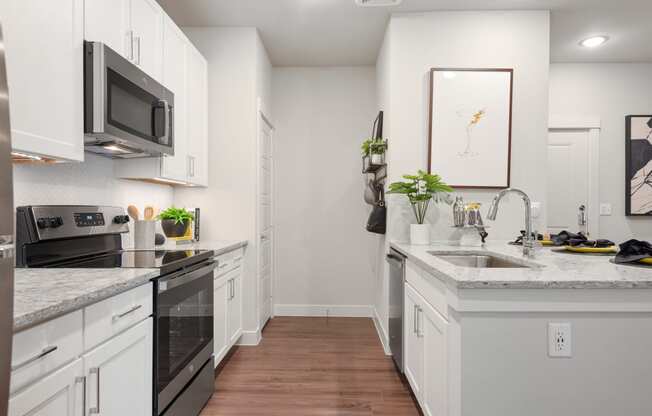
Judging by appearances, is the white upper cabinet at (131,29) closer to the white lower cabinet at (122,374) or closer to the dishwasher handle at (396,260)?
the white lower cabinet at (122,374)

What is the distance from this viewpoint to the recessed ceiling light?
3334 millimetres

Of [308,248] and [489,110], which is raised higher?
[489,110]

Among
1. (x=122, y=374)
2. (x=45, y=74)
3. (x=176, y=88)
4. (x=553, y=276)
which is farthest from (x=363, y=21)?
(x=122, y=374)

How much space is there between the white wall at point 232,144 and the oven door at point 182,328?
911mm

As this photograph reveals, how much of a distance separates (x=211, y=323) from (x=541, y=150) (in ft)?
8.80

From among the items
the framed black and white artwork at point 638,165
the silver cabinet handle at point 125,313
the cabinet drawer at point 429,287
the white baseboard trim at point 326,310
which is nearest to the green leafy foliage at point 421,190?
the cabinet drawer at point 429,287

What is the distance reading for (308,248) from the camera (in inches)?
164

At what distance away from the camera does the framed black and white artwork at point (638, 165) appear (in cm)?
377

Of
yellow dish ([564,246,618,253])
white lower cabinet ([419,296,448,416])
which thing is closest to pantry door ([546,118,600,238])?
yellow dish ([564,246,618,253])

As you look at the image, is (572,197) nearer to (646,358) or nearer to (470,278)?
(646,358)

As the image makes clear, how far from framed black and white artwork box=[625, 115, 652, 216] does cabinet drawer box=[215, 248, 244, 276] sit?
3781mm

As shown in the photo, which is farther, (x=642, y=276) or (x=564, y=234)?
(x=564, y=234)

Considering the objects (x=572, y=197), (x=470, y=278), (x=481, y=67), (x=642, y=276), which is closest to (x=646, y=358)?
(x=642, y=276)

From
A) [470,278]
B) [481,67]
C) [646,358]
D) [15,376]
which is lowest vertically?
[646,358]
